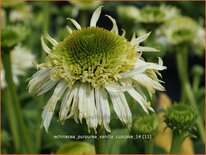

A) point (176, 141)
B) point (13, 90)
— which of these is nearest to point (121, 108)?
point (176, 141)

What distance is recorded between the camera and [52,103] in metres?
0.53

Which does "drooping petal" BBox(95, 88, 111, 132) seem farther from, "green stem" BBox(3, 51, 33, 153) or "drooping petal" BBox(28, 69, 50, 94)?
"green stem" BBox(3, 51, 33, 153)

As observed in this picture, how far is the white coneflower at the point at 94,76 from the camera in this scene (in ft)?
1.73

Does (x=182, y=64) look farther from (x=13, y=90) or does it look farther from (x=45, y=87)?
(x=45, y=87)

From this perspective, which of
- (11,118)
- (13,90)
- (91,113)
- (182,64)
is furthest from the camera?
(182,64)

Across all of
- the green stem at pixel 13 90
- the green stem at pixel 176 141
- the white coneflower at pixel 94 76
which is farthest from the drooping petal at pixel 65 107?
the green stem at pixel 13 90

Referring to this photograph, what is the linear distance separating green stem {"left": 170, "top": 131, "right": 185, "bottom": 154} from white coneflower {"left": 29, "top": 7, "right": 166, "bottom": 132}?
0.46 ft

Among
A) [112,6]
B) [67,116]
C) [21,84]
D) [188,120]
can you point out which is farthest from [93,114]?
[112,6]

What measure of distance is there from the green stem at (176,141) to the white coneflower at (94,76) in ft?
0.46

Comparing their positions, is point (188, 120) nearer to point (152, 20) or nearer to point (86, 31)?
point (86, 31)

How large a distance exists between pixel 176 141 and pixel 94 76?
0.17 m

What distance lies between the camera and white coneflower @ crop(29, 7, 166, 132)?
0.53 m

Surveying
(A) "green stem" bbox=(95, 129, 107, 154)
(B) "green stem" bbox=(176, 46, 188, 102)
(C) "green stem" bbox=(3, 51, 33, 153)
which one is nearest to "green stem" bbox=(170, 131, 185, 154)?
(A) "green stem" bbox=(95, 129, 107, 154)

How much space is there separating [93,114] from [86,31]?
10cm
